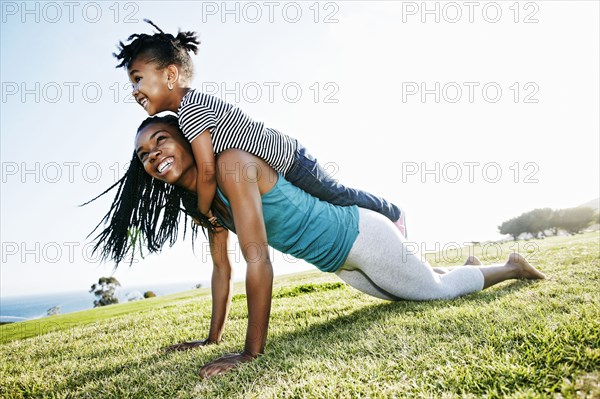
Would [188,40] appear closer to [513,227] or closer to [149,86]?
[149,86]

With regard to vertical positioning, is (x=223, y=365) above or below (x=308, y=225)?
below

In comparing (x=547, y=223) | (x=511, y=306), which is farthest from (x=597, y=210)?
(x=511, y=306)

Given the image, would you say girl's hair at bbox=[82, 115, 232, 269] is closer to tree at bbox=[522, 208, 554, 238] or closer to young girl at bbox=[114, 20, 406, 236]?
young girl at bbox=[114, 20, 406, 236]

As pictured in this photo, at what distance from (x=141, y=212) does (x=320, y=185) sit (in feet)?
Answer: 6.09

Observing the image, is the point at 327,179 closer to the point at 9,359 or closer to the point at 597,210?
the point at 9,359

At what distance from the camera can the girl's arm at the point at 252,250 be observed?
2.68 meters

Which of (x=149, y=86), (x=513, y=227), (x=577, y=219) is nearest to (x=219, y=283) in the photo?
(x=149, y=86)

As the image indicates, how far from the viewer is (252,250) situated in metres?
2.77

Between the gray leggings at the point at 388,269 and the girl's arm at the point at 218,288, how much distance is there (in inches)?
46.7

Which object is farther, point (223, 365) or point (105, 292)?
point (105, 292)

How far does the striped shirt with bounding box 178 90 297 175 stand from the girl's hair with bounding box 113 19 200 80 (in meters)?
0.66

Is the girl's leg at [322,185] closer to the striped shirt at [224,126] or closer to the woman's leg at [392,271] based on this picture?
the woman's leg at [392,271]

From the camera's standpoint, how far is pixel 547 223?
58656 millimetres

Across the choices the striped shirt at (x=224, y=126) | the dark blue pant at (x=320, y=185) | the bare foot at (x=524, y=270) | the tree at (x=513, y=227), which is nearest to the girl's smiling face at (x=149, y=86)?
the striped shirt at (x=224, y=126)
